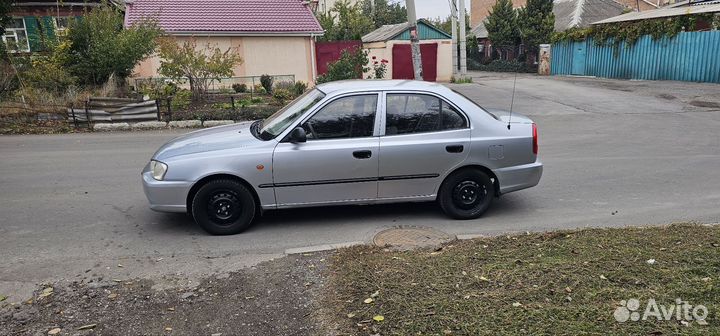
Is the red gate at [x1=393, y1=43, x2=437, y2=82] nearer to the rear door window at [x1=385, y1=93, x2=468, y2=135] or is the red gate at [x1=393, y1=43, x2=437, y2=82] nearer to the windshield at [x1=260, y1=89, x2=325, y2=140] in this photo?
the windshield at [x1=260, y1=89, x2=325, y2=140]

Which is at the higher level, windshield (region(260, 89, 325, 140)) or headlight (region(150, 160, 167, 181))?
windshield (region(260, 89, 325, 140))

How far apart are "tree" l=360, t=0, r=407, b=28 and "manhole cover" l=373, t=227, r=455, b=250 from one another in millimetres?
53423

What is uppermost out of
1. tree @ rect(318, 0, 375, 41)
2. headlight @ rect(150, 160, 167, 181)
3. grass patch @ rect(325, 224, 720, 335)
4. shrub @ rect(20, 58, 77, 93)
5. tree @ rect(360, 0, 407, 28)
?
tree @ rect(360, 0, 407, 28)

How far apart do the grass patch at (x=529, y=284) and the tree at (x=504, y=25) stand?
33827 millimetres

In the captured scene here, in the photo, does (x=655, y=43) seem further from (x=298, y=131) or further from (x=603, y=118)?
(x=298, y=131)

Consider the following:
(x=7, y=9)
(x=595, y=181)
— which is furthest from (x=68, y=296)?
(x=7, y=9)

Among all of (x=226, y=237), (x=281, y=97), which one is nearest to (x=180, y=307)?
(x=226, y=237)

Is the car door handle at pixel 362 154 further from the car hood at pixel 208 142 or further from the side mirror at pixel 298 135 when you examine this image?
the car hood at pixel 208 142

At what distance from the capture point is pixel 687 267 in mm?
4047

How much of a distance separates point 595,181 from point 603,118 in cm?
766

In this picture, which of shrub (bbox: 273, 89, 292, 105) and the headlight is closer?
the headlight

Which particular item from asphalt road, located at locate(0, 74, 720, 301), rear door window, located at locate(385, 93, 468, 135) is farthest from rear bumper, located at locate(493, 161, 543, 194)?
rear door window, located at locate(385, 93, 468, 135)

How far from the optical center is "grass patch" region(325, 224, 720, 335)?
11.1 ft

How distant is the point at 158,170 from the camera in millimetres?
5523
